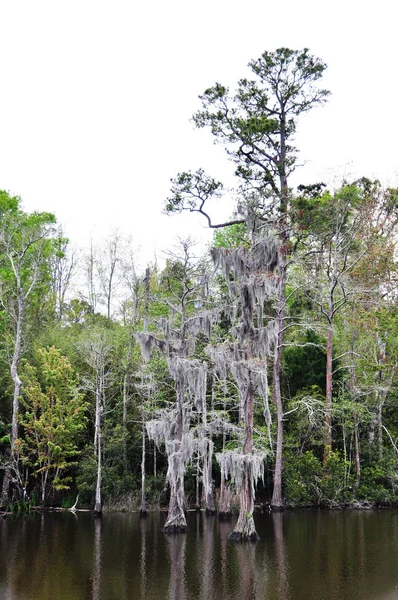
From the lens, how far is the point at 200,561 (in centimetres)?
1514

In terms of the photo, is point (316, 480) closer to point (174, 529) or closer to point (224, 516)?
point (224, 516)

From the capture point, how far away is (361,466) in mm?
26672

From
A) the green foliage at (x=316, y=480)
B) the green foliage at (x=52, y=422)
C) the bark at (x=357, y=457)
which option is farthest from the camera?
the bark at (x=357, y=457)

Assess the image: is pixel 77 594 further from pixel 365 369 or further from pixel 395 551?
pixel 365 369

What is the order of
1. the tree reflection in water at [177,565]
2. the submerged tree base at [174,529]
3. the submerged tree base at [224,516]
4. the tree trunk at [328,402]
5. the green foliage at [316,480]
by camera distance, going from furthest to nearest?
the tree trunk at [328,402] < the green foliage at [316,480] < the submerged tree base at [224,516] < the submerged tree base at [174,529] < the tree reflection in water at [177,565]

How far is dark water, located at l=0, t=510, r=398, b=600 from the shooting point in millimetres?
12258

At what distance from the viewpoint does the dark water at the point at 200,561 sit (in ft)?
40.2

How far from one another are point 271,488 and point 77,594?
16.8 m

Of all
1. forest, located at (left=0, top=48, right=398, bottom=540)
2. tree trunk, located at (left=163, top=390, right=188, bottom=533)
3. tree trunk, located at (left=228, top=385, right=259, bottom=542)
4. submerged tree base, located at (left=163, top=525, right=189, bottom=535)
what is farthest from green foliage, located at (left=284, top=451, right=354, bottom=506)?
tree trunk, located at (left=228, top=385, right=259, bottom=542)

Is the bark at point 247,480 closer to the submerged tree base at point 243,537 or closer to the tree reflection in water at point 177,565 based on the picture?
the submerged tree base at point 243,537

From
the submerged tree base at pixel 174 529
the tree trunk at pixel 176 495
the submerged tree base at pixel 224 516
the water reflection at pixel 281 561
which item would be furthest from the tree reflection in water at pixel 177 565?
the submerged tree base at pixel 224 516

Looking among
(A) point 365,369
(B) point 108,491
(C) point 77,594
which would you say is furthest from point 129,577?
(A) point 365,369

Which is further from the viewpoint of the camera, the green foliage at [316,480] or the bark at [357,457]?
the bark at [357,457]

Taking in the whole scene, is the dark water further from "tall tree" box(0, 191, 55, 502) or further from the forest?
"tall tree" box(0, 191, 55, 502)
